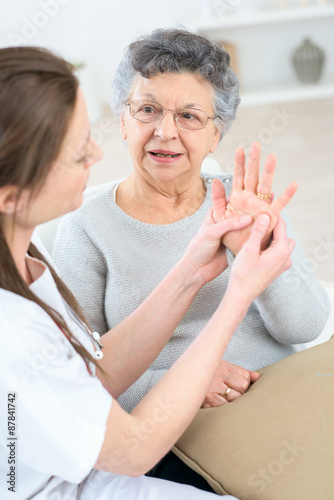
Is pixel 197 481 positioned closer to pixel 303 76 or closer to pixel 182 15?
pixel 303 76

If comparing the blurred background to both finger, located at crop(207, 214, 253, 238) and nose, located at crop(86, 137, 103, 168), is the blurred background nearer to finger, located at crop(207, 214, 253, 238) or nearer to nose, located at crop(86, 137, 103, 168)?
finger, located at crop(207, 214, 253, 238)

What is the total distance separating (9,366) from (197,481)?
1.77ft

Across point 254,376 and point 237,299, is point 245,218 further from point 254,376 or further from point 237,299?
point 254,376

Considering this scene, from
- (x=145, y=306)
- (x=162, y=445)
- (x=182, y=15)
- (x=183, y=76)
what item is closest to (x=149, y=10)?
(x=182, y=15)

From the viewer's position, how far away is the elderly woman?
4.83 feet

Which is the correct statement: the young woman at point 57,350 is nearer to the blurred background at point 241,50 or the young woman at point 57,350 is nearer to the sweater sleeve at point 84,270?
the sweater sleeve at point 84,270

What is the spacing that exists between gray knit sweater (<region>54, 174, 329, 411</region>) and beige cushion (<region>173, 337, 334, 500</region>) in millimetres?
223

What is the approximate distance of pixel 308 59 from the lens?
17.2ft

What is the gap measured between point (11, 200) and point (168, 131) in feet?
2.23

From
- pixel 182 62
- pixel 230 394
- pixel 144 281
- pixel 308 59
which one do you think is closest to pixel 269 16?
pixel 308 59

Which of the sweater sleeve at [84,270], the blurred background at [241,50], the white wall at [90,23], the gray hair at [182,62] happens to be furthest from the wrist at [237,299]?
the white wall at [90,23]

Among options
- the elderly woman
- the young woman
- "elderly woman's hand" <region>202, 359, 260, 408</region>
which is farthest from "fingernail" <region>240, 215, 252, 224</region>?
"elderly woman's hand" <region>202, 359, 260, 408</region>

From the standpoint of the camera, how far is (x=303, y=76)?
17.6 ft

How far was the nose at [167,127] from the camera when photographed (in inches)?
59.1
